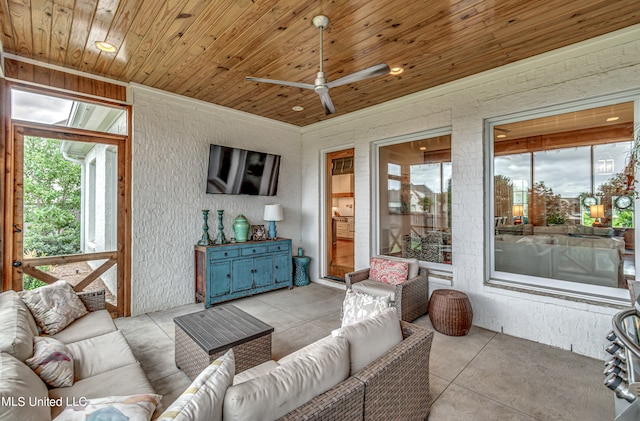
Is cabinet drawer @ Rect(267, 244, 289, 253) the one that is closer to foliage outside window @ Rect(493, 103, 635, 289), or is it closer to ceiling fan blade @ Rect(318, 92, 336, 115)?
ceiling fan blade @ Rect(318, 92, 336, 115)

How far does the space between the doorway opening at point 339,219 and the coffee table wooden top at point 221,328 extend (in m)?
2.92

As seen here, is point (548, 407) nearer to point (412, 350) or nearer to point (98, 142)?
point (412, 350)

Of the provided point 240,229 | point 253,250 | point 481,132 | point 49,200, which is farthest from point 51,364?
point 481,132

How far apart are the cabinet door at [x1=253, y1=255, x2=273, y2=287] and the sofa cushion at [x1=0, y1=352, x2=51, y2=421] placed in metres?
3.18

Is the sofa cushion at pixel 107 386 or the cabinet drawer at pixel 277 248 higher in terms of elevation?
the cabinet drawer at pixel 277 248

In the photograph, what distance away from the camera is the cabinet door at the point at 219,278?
4.12 meters

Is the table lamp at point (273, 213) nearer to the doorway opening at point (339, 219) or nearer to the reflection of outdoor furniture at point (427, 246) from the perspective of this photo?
the doorway opening at point (339, 219)

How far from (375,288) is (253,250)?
2.00 meters

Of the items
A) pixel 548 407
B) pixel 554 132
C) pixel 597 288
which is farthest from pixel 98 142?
pixel 597 288

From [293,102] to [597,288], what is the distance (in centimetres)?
423

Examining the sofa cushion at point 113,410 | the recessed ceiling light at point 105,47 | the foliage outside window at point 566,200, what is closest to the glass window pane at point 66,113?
the recessed ceiling light at point 105,47

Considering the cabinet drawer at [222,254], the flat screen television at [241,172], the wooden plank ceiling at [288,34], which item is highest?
the wooden plank ceiling at [288,34]

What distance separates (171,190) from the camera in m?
4.19

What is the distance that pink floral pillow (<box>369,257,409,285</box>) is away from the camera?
3727 millimetres
